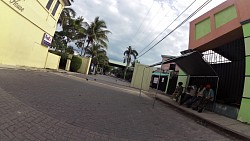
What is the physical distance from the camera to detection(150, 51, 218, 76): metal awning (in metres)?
12.1

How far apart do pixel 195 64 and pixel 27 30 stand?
12.7 metres

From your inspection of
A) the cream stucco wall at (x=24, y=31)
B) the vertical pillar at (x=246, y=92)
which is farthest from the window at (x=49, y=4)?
the vertical pillar at (x=246, y=92)

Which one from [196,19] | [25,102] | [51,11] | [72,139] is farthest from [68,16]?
[72,139]

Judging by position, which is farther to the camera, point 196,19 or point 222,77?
point 196,19

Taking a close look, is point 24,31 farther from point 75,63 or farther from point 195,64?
point 75,63

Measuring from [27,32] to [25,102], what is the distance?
12.4 meters

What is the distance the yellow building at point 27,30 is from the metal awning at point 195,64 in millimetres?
9866

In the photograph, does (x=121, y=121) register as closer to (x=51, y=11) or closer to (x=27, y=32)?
(x=27, y=32)

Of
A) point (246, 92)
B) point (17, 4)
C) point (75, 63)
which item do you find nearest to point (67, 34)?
point (75, 63)

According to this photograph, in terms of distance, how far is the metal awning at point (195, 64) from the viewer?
12.1m

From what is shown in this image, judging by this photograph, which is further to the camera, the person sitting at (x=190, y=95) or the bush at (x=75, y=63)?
the bush at (x=75, y=63)

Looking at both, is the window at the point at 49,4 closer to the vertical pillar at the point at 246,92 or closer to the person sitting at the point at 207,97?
the person sitting at the point at 207,97

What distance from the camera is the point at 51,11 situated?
2219 centimetres

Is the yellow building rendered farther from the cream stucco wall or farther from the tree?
the tree
